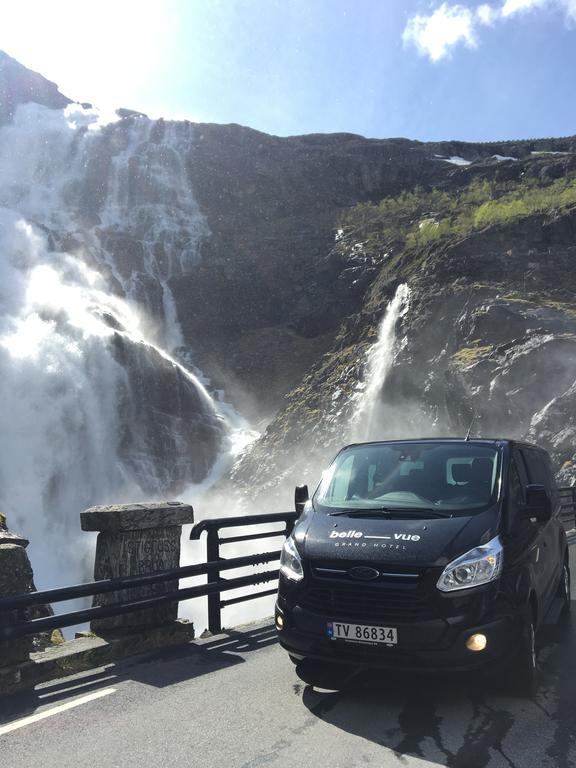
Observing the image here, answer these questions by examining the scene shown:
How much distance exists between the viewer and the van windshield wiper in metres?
4.88

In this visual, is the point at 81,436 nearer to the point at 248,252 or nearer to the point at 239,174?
the point at 248,252

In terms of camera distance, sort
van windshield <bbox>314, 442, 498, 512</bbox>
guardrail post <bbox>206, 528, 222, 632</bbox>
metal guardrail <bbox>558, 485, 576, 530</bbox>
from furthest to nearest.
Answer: metal guardrail <bbox>558, 485, 576, 530</bbox>, guardrail post <bbox>206, 528, 222, 632</bbox>, van windshield <bbox>314, 442, 498, 512</bbox>

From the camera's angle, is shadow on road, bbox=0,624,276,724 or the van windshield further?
the van windshield

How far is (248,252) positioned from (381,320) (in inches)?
967

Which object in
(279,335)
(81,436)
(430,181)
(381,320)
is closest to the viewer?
(81,436)

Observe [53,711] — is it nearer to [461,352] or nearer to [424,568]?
[424,568]

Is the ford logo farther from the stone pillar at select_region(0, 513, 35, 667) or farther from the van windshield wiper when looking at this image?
the stone pillar at select_region(0, 513, 35, 667)

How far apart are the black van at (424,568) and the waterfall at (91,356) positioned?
23.4 metres

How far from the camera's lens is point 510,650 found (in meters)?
4.33

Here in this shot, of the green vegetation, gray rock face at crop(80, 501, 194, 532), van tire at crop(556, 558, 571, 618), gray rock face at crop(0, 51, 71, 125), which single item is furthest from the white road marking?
gray rock face at crop(0, 51, 71, 125)

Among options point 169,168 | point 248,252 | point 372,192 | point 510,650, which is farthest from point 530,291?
point 169,168

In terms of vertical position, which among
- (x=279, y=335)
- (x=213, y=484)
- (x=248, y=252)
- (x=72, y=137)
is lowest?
(x=213, y=484)

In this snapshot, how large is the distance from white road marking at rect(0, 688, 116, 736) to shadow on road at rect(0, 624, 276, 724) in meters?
0.10

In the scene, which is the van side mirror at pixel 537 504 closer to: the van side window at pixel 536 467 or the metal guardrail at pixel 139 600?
the van side window at pixel 536 467
